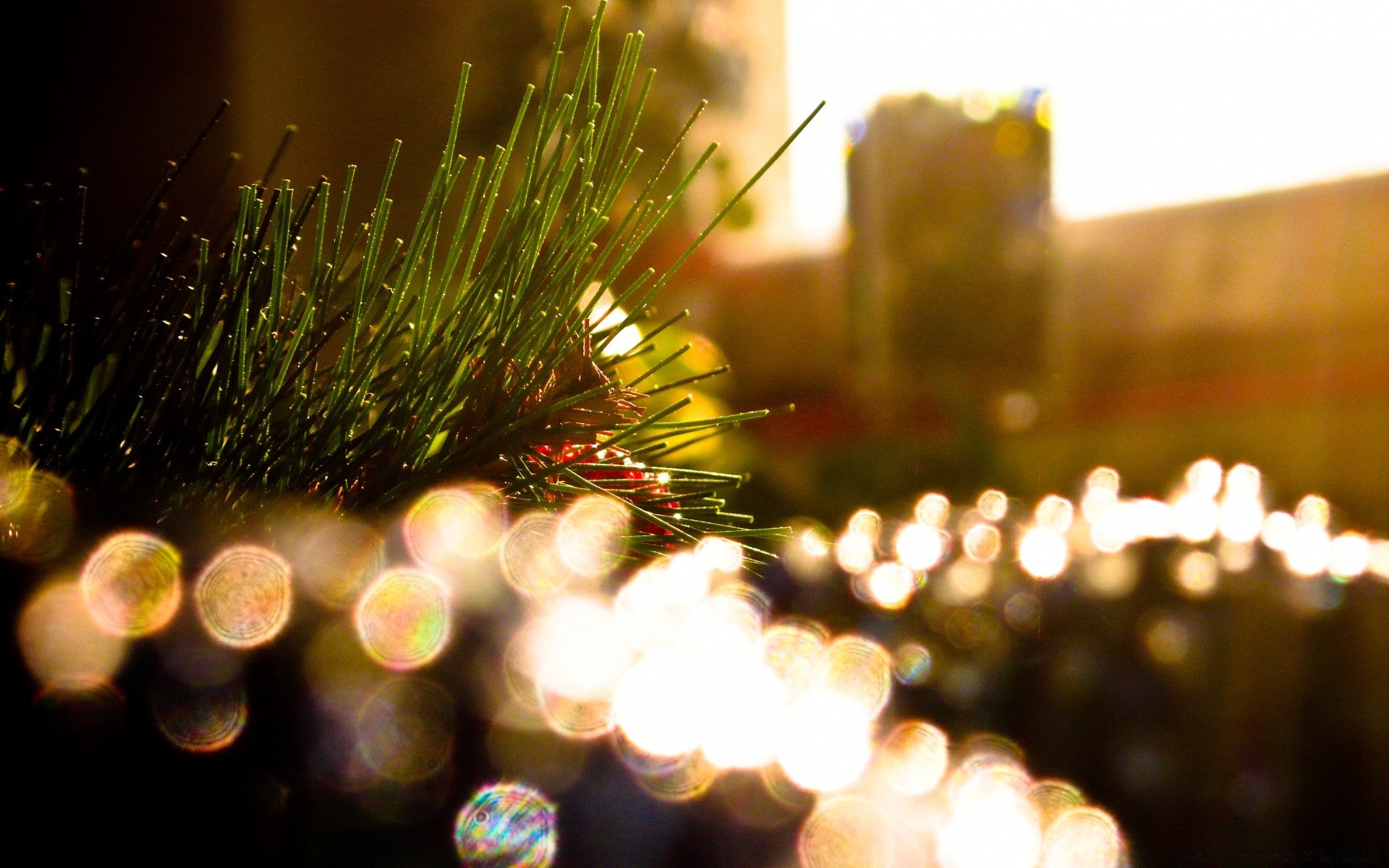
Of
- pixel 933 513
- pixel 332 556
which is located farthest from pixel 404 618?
pixel 933 513

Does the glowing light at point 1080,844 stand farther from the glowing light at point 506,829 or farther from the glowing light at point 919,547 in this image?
the glowing light at point 919,547

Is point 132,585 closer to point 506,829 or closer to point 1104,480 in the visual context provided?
point 506,829

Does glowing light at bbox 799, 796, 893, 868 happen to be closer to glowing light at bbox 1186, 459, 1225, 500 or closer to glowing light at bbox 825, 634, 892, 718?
glowing light at bbox 825, 634, 892, 718

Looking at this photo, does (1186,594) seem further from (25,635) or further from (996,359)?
(996,359)

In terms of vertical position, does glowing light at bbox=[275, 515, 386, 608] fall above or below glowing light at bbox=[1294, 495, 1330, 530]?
below

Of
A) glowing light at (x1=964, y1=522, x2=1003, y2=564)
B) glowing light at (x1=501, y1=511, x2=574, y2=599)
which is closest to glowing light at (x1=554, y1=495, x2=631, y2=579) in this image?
glowing light at (x1=501, y1=511, x2=574, y2=599)

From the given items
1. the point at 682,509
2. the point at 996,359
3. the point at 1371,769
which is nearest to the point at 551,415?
the point at 682,509
